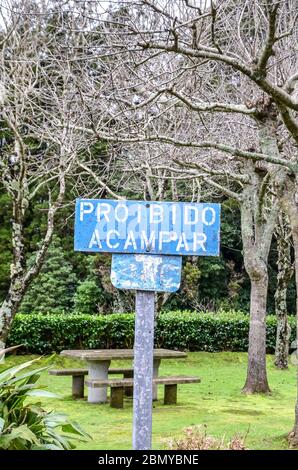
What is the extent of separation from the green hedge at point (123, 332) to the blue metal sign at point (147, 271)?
35.0 feet

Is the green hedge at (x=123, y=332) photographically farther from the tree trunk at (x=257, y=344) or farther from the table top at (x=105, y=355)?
the tree trunk at (x=257, y=344)

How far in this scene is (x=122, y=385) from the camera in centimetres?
952

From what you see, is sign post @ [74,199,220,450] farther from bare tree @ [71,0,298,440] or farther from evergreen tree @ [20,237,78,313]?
evergreen tree @ [20,237,78,313]

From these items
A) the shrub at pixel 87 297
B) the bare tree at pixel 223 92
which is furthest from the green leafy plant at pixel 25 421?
the shrub at pixel 87 297

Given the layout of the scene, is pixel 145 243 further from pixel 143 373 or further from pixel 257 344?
pixel 257 344

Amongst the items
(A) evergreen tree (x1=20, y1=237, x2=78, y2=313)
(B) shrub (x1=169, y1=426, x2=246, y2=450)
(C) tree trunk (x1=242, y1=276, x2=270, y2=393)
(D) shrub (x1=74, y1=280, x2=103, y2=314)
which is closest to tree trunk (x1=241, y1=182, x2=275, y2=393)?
(C) tree trunk (x1=242, y1=276, x2=270, y2=393)

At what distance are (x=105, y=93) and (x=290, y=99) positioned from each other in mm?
3576

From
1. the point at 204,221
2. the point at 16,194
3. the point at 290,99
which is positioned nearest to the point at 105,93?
the point at 16,194

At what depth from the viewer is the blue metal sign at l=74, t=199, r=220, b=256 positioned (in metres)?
4.44

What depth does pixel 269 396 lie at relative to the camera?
36.5ft

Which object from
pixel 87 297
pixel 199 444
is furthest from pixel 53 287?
pixel 199 444

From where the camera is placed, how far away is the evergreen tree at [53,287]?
71.6 ft

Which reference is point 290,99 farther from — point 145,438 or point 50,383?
point 50,383

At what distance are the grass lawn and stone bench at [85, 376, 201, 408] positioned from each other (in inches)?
5.2
